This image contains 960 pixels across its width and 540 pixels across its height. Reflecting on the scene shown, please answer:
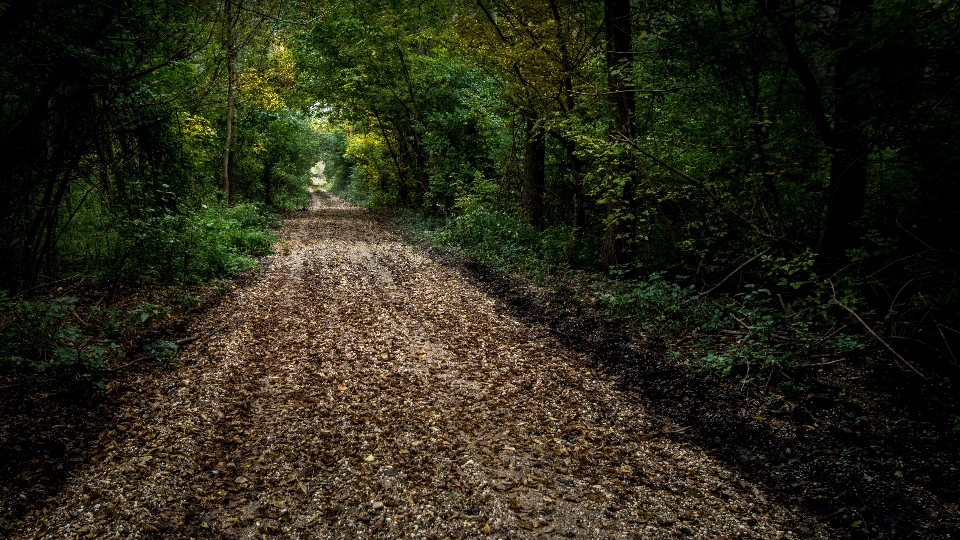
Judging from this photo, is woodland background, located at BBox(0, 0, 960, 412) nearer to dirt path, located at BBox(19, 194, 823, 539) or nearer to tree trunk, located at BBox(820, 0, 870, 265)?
tree trunk, located at BBox(820, 0, 870, 265)

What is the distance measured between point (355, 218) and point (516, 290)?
15081 millimetres

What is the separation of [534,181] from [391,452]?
980cm

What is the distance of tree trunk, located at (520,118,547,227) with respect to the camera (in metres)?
12.9

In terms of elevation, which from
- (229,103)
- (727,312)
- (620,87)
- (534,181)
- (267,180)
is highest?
(229,103)

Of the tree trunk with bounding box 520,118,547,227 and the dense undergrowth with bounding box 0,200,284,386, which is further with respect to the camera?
the tree trunk with bounding box 520,118,547,227

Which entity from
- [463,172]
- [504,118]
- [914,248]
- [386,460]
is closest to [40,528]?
[386,460]

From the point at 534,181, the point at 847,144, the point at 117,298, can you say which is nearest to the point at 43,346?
the point at 117,298

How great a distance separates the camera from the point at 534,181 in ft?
43.2

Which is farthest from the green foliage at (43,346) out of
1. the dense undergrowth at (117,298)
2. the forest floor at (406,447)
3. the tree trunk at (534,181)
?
the tree trunk at (534,181)

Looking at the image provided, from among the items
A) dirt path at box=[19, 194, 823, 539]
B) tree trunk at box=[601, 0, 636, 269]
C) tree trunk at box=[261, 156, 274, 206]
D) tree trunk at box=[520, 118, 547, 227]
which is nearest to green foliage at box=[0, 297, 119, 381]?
dirt path at box=[19, 194, 823, 539]

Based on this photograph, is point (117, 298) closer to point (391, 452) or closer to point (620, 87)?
point (391, 452)

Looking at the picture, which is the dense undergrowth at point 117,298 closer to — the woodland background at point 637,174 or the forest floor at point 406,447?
the woodland background at point 637,174

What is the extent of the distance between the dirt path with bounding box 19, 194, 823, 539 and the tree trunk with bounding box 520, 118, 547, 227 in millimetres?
6329

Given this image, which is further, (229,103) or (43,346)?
(229,103)
